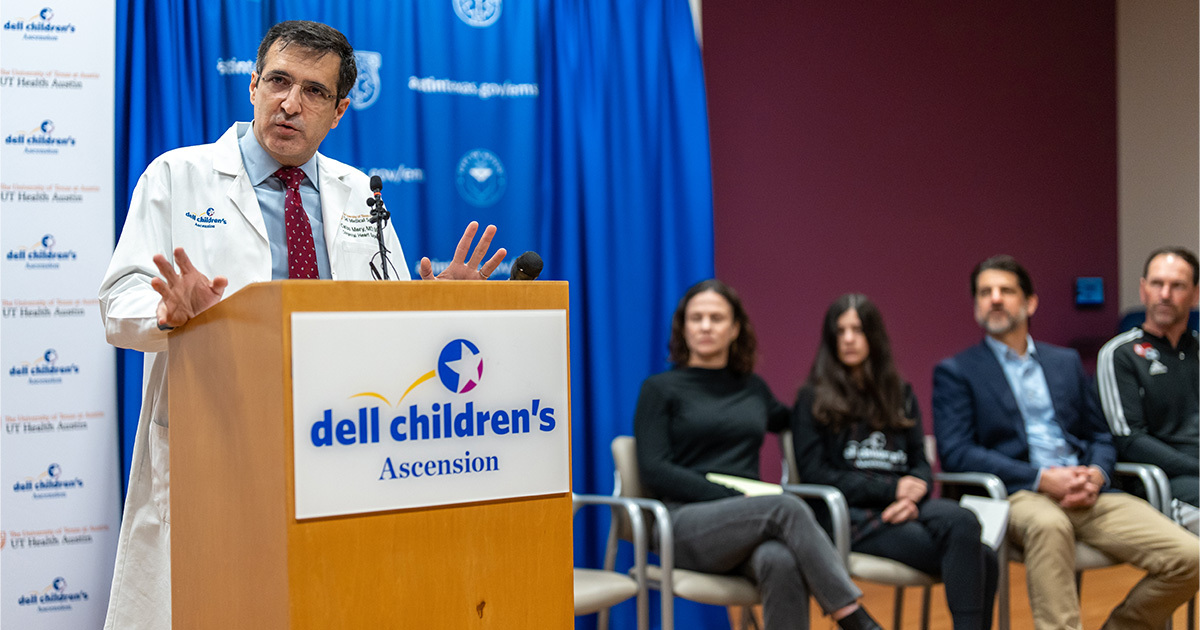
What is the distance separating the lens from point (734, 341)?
381cm

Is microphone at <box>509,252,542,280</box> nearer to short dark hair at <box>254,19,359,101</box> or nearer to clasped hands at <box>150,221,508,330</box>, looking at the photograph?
clasped hands at <box>150,221,508,330</box>

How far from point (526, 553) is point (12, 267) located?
2.32 m

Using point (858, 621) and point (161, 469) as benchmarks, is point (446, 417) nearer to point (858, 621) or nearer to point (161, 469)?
point (161, 469)

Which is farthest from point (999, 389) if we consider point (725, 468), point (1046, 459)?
point (725, 468)

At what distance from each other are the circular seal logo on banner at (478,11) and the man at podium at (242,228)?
1857 mm

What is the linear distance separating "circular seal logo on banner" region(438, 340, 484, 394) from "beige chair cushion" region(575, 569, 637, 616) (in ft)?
5.58

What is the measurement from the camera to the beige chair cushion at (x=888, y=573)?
3.29 metres

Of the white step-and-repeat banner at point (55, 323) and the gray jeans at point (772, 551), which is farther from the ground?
the white step-and-repeat banner at point (55, 323)

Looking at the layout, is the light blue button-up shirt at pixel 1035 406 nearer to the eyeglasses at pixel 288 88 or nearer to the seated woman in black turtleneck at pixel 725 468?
the seated woman in black turtleneck at pixel 725 468

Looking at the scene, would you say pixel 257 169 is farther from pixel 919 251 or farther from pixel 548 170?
pixel 919 251

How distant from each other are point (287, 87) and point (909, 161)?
4.05 meters

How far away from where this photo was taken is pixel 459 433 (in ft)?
4.65

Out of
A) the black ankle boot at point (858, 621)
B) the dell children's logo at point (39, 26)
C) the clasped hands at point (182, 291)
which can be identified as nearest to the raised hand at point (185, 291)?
the clasped hands at point (182, 291)

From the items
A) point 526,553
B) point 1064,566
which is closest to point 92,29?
point 526,553
